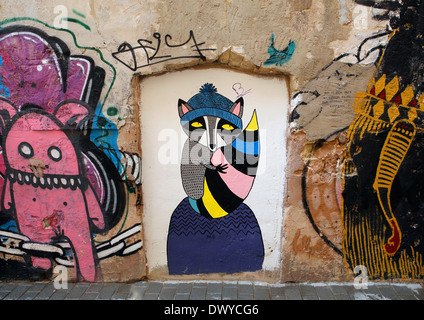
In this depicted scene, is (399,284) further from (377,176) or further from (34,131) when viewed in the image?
(34,131)

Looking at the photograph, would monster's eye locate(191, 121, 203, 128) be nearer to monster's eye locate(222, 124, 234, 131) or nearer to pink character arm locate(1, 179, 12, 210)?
monster's eye locate(222, 124, 234, 131)

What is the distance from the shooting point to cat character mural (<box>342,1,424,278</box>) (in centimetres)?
309

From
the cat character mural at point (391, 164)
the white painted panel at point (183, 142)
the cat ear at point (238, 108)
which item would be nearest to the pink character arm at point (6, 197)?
the white painted panel at point (183, 142)

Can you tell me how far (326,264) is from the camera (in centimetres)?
342

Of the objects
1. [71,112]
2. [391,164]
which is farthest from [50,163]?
[391,164]

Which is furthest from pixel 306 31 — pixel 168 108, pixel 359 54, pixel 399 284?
pixel 399 284

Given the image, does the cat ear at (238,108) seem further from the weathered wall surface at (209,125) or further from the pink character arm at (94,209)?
the pink character arm at (94,209)

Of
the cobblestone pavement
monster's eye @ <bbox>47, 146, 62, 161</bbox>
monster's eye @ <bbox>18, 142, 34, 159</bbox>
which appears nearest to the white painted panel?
the cobblestone pavement

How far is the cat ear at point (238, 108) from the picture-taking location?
335 centimetres

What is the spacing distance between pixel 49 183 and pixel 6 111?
32.4 inches

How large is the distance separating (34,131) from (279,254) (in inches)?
111
